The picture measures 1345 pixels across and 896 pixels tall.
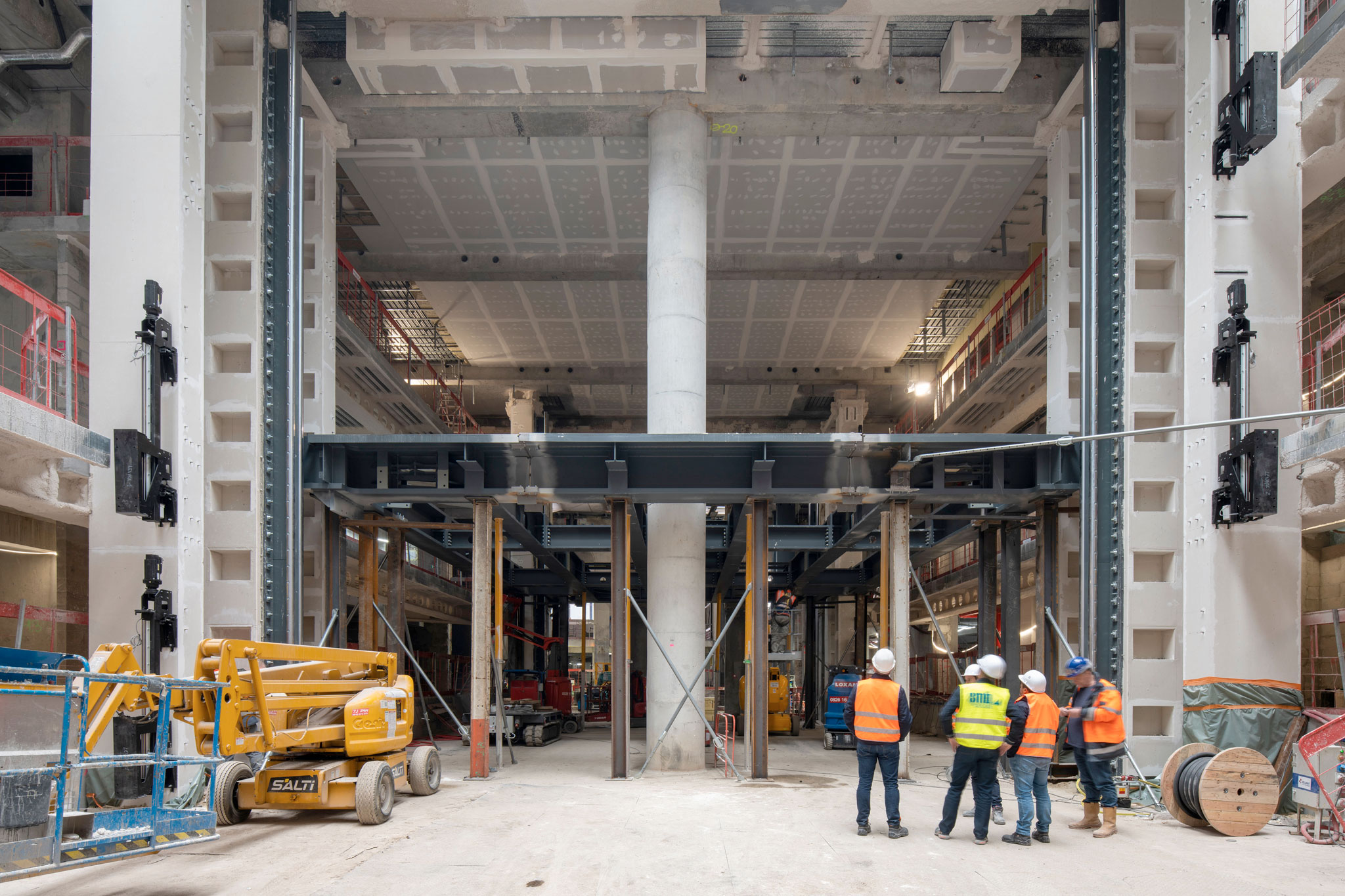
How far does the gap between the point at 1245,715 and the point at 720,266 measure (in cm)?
1669

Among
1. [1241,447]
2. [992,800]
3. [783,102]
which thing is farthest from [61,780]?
[783,102]

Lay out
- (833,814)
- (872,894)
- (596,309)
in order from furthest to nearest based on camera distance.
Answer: (596,309)
(833,814)
(872,894)

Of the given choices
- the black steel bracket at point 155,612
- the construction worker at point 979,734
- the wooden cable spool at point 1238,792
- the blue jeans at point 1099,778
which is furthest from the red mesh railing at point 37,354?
the wooden cable spool at point 1238,792

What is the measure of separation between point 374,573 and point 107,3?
10665 mm

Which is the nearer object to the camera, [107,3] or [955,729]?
[955,729]

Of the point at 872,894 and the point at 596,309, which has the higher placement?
the point at 596,309

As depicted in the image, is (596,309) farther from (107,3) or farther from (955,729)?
(955,729)

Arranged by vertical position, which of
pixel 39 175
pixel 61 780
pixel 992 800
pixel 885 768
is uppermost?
pixel 39 175

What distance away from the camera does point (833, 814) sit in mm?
12641

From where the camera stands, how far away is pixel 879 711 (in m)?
10.8

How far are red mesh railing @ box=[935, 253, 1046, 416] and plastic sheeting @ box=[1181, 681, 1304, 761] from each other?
31.3 feet

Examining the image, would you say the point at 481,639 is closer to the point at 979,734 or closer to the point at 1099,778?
the point at 979,734

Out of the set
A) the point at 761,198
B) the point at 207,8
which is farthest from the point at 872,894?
the point at 761,198

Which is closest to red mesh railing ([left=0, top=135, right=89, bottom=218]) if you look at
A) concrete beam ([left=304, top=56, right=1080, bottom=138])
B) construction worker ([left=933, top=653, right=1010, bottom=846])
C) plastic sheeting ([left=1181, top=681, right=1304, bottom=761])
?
concrete beam ([left=304, top=56, right=1080, bottom=138])
